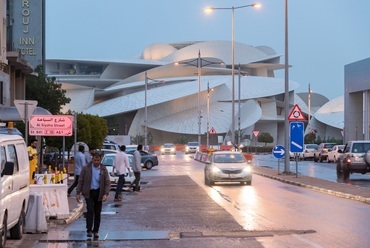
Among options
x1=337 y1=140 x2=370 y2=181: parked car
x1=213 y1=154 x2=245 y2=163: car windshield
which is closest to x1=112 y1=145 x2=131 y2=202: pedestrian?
x1=213 y1=154 x2=245 y2=163: car windshield

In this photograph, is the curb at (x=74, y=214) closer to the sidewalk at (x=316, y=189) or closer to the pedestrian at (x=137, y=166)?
the sidewalk at (x=316, y=189)

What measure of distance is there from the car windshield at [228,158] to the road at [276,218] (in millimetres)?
4336

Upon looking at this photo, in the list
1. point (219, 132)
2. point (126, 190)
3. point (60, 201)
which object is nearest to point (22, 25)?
point (126, 190)

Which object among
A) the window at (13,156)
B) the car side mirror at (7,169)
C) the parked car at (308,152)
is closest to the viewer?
the car side mirror at (7,169)

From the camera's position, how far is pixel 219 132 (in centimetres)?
12756

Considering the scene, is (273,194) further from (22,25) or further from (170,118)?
(170,118)

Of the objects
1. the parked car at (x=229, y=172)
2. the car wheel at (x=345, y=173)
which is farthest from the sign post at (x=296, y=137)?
the parked car at (x=229, y=172)

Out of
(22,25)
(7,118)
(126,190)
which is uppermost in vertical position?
(22,25)

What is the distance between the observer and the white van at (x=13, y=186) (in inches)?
462

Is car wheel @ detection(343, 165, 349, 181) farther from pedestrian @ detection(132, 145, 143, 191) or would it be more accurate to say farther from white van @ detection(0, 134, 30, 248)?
white van @ detection(0, 134, 30, 248)

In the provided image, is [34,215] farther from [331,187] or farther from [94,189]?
[331,187]

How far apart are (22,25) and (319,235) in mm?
52066

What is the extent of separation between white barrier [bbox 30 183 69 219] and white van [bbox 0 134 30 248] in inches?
85.1

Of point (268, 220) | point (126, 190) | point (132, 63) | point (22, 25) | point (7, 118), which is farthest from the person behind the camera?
point (132, 63)
